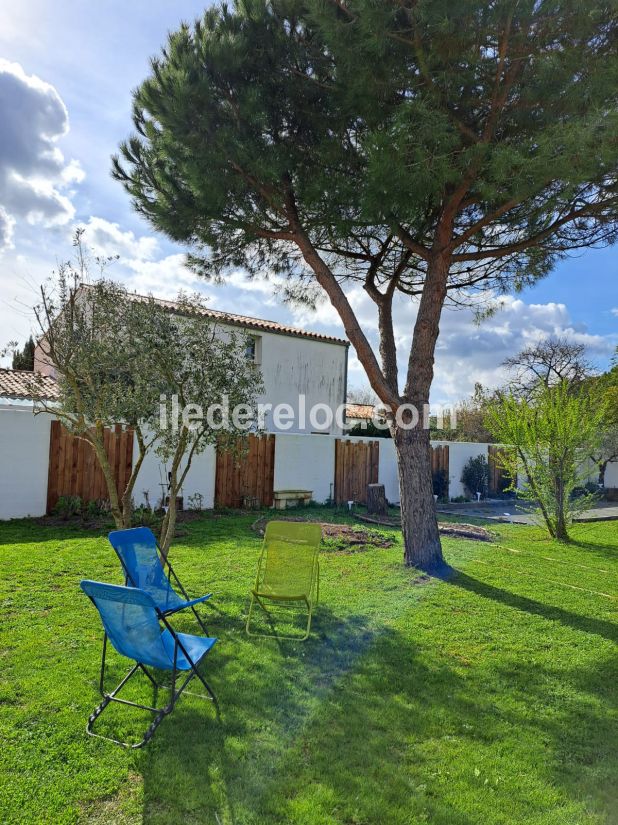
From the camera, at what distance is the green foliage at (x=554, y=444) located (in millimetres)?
10617

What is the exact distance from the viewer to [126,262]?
7.51m

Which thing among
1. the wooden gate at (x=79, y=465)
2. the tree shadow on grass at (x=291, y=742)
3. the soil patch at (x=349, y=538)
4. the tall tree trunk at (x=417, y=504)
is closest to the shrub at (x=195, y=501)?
the wooden gate at (x=79, y=465)

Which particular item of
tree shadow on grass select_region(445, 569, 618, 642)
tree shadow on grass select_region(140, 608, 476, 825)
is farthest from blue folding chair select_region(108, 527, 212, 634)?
tree shadow on grass select_region(445, 569, 618, 642)

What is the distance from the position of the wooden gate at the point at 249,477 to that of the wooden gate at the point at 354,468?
2407 millimetres

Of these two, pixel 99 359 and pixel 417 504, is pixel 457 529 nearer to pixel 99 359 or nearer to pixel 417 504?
pixel 417 504

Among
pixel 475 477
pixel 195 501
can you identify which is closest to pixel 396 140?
pixel 195 501

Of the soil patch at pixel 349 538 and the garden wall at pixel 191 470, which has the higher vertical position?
the garden wall at pixel 191 470

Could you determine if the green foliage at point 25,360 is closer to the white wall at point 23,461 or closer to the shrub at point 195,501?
the white wall at point 23,461

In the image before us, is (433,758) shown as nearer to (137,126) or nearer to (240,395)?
(240,395)

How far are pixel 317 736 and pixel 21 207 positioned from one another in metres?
8.96

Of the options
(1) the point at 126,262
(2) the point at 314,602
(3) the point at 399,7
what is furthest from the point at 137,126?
(2) the point at 314,602

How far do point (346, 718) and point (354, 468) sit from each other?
1306 cm

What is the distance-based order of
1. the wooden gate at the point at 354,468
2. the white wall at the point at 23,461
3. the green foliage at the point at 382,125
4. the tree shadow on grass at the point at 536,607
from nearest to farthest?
the tree shadow on grass at the point at 536,607 → the green foliage at the point at 382,125 → the white wall at the point at 23,461 → the wooden gate at the point at 354,468

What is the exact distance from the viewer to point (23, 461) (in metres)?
10.6
